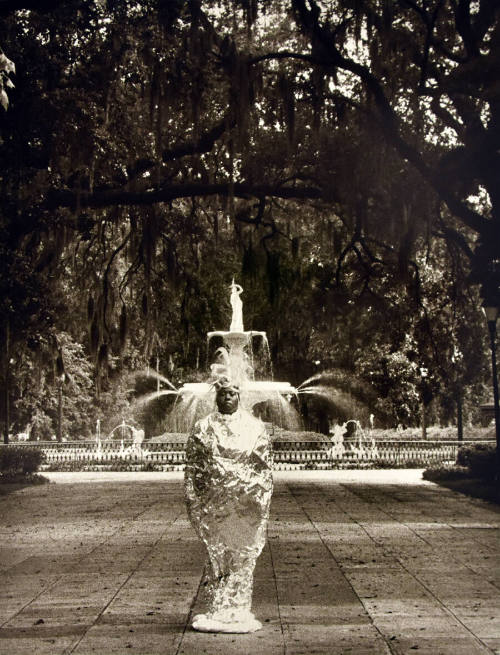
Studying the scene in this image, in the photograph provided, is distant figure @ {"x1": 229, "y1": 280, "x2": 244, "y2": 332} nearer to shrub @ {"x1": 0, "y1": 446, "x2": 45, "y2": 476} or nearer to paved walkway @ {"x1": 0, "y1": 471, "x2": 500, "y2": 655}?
shrub @ {"x1": 0, "y1": 446, "x2": 45, "y2": 476}

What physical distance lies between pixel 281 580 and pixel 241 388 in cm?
1647

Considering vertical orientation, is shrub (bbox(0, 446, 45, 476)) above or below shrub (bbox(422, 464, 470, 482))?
above

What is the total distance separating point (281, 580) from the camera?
Result: 9.76 metres

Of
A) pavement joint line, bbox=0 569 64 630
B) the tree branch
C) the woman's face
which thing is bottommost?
pavement joint line, bbox=0 569 64 630

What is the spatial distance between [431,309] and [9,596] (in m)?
24.5

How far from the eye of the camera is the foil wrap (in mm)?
7602

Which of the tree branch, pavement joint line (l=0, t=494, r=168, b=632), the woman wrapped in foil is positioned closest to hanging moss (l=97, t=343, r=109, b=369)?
the tree branch

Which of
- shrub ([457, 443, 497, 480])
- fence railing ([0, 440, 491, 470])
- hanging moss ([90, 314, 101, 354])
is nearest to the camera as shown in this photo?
hanging moss ([90, 314, 101, 354])

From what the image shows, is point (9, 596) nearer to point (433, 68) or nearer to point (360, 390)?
point (433, 68)

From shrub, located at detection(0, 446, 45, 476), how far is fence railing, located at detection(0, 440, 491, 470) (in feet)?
9.51

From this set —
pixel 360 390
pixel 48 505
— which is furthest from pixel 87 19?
pixel 360 390

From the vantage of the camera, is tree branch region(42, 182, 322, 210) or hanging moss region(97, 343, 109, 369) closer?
tree branch region(42, 182, 322, 210)

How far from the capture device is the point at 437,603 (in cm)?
844

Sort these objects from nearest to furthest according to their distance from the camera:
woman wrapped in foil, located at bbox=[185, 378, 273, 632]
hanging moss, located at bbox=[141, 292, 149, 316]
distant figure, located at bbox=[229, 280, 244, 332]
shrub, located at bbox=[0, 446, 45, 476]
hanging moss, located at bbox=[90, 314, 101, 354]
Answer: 1. woman wrapped in foil, located at bbox=[185, 378, 273, 632]
2. hanging moss, located at bbox=[90, 314, 101, 354]
3. hanging moss, located at bbox=[141, 292, 149, 316]
4. shrub, located at bbox=[0, 446, 45, 476]
5. distant figure, located at bbox=[229, 280, 244, 332]
